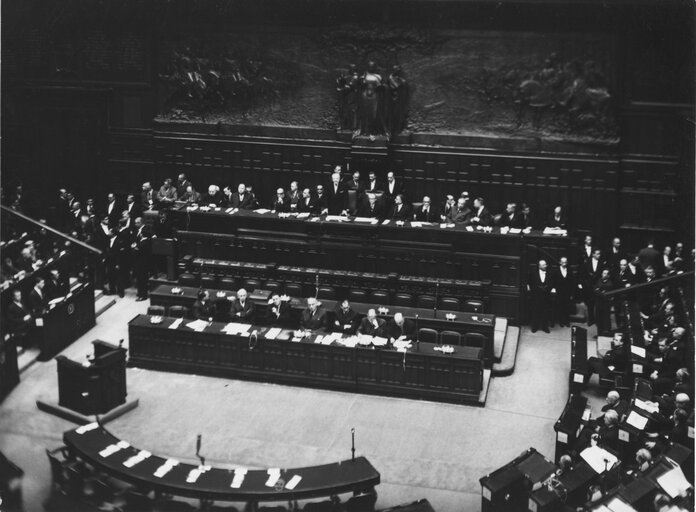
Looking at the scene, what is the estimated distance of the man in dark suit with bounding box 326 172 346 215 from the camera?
67.2ft

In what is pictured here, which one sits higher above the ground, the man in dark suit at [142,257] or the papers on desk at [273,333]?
the man in dark suit at [142,257]

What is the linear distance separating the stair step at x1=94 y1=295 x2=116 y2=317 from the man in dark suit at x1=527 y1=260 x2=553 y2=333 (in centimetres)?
895

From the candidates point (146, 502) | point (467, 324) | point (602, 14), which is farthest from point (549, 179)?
point (146, 502)

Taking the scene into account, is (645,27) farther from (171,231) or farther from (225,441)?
(225,441)

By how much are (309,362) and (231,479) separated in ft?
15.0

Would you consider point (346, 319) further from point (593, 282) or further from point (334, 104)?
point (334, 104)

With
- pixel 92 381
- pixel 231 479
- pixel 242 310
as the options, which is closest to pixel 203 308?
pixel 242 310

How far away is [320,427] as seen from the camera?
44.9 ft

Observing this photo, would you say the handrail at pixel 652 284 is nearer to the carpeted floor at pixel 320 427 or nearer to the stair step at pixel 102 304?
the carpeted floor at pixel 320 427

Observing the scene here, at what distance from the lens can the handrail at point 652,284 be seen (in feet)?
51.2

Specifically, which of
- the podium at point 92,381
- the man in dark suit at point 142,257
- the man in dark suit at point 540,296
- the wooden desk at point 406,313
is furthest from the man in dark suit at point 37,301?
the man in dark suit at point 540,296

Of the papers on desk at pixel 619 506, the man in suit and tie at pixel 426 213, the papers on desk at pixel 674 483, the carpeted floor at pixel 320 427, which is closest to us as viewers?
the papers on desk at pixel 619 506

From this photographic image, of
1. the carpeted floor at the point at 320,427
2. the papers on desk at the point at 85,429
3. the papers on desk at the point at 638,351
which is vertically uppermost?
the papers on desk at the point at 638,351

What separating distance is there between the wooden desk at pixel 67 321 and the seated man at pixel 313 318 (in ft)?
14.8
